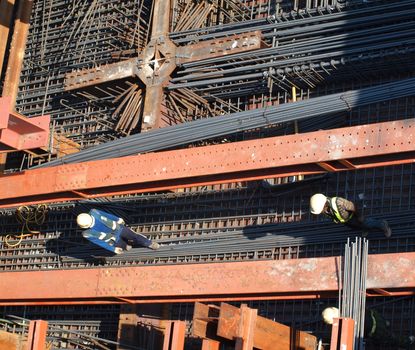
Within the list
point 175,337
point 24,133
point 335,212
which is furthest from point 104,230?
point 335,212

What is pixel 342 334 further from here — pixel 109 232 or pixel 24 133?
pixel 24 133

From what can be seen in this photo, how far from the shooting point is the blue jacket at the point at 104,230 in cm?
1784

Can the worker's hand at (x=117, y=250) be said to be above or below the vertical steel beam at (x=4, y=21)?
below

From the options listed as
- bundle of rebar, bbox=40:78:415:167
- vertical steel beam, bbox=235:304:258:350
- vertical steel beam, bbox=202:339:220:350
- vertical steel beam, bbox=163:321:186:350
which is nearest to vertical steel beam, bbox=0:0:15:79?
bundle of rebar, bbox=40:78:415:167

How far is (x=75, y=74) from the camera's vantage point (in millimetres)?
20625

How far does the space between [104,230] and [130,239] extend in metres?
0.75

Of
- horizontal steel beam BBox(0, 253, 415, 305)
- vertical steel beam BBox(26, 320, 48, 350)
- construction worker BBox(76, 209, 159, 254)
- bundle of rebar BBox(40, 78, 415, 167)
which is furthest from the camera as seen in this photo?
construction worker BBox(76, 209, 159, 254)

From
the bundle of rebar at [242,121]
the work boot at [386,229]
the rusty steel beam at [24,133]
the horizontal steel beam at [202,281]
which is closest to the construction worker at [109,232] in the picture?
the bundle of rebar at [242,121]

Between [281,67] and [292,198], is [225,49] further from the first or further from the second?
[292,198]

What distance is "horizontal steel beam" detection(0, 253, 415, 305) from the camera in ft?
46.1

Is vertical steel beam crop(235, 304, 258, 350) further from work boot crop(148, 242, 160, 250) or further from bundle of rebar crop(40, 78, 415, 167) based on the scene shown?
work boot crop(148, 242, 160, 250)

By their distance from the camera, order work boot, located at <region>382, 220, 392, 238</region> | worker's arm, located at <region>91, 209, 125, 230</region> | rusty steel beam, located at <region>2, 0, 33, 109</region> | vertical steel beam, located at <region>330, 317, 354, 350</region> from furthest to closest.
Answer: rusty steel beam, located at <region>2, 0, 33, 109</region>, worker's arm, located at <region>91, 209, 125, 230</region>, work boot, located at <region>382, 220, 392, 238</region>, vertical steel beam, located at <region>330, 317, 354, 350</region>

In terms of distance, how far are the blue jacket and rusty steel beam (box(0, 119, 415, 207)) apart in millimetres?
478

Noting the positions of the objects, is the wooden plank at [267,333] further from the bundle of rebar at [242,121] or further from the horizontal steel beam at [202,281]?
the bundle of rebar at [242,121]
